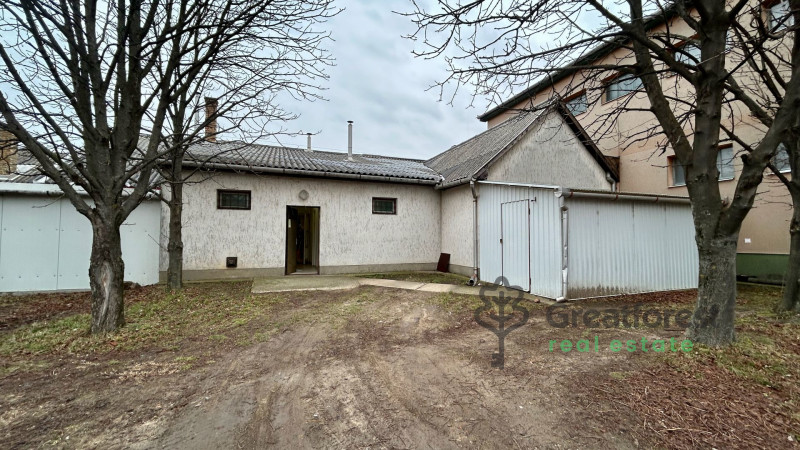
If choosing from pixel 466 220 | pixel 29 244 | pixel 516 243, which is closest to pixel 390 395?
pixel 516 243

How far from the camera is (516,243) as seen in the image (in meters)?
8.20

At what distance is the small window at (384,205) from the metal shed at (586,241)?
11.4ft

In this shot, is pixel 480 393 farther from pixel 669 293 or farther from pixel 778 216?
pixel 778 216

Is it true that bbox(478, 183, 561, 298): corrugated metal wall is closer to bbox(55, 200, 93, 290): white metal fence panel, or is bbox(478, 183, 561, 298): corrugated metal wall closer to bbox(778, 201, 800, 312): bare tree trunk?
bbox(778, 201, 800, 312): bare tree trunk

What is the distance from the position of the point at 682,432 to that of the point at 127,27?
309 inches

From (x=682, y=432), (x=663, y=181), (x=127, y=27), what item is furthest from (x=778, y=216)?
(x=127, y=27)

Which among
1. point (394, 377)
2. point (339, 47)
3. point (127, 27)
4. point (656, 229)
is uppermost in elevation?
point (339, 47)

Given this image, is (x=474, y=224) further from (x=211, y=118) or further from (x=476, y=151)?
(x=211, y=118)

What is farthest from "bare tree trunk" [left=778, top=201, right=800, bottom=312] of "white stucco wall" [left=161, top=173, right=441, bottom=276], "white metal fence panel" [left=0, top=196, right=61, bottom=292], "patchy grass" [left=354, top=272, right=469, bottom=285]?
"white metal fence panel" [left=0, top=196, right=61, bottom=292]

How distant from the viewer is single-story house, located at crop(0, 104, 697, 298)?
7.41 metres

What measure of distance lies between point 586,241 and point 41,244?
12944 mm

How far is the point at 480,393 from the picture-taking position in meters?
3.10

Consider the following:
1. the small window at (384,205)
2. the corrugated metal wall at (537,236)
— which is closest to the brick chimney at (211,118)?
the small window at (384,205)

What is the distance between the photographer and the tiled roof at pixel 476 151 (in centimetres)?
1048
